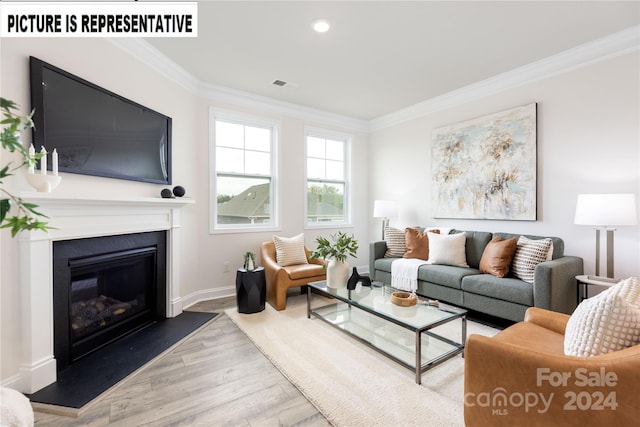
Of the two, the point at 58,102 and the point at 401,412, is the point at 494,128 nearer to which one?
the point at 401,412

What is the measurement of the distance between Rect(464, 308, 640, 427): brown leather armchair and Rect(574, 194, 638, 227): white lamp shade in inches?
63.7

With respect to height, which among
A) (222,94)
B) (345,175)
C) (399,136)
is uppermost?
(222,94)

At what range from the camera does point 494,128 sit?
11.8 feet

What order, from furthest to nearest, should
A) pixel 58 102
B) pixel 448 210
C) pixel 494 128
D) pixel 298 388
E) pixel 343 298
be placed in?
pixel 448 210, pixel 494 128, pixel 343 298, pixel 58 102, pixel 298 388

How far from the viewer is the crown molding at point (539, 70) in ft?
8.81

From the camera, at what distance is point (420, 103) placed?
14.5 feet

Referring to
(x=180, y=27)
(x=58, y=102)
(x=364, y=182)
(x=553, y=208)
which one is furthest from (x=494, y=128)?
(x=58, y=102)

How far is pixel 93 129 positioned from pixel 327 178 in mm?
3323

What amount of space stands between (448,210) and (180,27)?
3730 millimetres

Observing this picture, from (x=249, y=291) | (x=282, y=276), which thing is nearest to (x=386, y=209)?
(x=282, y=276)

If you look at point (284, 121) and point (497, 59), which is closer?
point (497, 59)

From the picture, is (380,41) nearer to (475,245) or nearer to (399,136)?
(399,136)

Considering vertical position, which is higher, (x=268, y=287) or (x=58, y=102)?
(x=58, y=102)

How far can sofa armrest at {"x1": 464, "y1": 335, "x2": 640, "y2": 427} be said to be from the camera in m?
1.06
